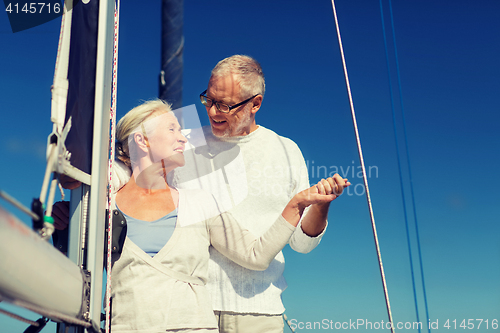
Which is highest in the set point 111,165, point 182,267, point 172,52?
point 172,52

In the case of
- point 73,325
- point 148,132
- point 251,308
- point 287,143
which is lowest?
point 73,325

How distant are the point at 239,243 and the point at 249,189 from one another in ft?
1.22

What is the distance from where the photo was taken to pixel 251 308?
1.74 m

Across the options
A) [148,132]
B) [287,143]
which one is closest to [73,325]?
[148,132]

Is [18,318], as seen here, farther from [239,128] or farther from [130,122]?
[239,128]

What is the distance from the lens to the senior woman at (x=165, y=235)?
136 cm

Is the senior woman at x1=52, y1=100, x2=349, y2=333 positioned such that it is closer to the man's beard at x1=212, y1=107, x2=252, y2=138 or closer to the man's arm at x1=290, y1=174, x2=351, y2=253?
the man's arm at x1=290, y1=174, x2=351, y2=253

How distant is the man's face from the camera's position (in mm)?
A: 1997

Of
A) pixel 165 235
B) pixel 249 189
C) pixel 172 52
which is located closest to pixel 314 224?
pixel 249 189

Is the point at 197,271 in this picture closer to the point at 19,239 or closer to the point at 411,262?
the point at 19,239

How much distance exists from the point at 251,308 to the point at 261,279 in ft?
0.37

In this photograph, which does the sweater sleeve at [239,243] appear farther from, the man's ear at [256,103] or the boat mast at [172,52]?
the boat mast at [172,52]

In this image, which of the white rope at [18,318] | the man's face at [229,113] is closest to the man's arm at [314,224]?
the man's face at [229,113]

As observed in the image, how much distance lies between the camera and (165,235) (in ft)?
4.77
